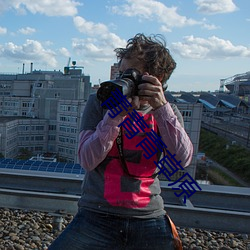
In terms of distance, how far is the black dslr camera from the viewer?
1.26 m

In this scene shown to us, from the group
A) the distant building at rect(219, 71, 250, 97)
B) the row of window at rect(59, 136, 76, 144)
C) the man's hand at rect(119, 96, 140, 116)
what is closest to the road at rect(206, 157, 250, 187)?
the row of window at rect(59, 136, 76, 144)

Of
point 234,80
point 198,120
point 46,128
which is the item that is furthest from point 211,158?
point 234,80

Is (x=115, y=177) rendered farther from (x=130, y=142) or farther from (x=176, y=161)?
(x=176, y=161)

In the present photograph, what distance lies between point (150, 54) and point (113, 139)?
0.46m

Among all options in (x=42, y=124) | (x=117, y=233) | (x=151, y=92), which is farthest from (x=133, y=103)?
(x=42, y=124)

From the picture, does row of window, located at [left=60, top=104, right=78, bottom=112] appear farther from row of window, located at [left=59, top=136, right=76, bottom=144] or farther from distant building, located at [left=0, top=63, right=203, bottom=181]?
row of window, located at [left=59, top=136, right=76, bottom=144]

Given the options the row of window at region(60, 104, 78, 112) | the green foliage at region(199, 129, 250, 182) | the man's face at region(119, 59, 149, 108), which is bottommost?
the green foliage at region(199, 129, 250, 182)

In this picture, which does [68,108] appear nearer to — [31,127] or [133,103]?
[31,127]

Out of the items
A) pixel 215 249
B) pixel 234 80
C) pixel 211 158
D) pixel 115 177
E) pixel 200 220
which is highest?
pixel 234 80

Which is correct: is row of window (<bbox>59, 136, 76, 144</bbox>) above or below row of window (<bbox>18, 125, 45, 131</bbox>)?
below

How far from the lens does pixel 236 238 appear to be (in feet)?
9.48

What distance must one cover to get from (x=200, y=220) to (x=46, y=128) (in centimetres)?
2340

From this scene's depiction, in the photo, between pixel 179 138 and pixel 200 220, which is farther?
pixel 200 220

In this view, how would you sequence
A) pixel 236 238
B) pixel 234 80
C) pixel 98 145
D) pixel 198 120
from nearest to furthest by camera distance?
pixel 98 145, pixel 236 238, pixel 198 120, pixel 234 80
